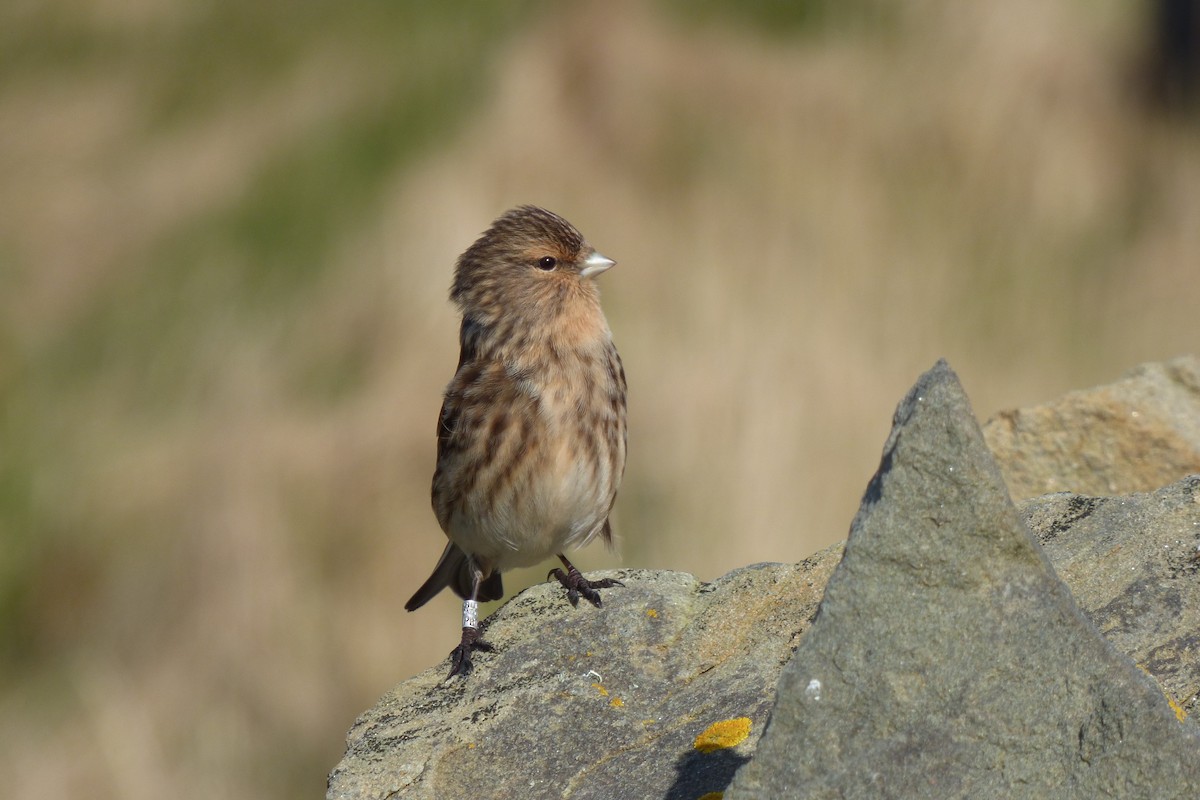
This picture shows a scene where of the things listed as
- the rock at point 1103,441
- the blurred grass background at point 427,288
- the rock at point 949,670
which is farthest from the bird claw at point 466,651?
the blurred grass background at point 427,288

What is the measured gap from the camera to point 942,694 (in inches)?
→ 100

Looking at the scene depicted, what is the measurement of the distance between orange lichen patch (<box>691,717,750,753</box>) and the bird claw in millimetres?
975

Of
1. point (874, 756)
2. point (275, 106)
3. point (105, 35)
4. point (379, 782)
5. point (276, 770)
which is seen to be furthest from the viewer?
point (105, 35)

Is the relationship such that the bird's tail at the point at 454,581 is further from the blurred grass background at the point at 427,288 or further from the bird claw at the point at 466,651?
the blurred grass background at the point at 427,288

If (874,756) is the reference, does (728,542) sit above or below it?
above

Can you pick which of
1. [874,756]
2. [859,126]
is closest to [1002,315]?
[859,126]

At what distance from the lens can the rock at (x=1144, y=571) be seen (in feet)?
11.1

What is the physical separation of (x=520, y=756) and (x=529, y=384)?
179cm

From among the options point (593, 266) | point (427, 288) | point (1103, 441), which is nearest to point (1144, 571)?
point (1103, 441)

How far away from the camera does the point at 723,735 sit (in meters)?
3.50

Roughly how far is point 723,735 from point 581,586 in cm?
114

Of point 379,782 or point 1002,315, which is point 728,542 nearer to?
point 1002,315

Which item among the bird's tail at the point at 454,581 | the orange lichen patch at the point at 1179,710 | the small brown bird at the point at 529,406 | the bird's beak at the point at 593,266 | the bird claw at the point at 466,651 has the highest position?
the bird's beak at the point at 593,266

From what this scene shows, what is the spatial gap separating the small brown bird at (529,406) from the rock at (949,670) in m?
2.67
